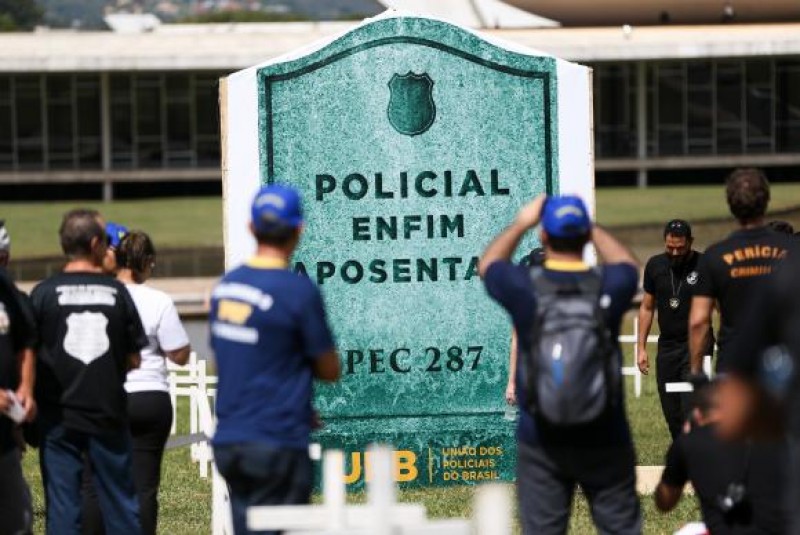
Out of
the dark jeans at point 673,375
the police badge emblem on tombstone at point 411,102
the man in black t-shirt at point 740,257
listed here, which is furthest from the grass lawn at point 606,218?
the man in black t-shirt at point 740,257

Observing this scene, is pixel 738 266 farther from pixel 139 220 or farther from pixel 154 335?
pixel 139 220

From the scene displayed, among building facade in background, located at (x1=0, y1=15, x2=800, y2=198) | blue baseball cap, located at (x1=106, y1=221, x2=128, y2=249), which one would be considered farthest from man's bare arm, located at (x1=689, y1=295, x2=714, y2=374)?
building facade in background, located at (x1=0, y1=15, x2=800, y2=198)

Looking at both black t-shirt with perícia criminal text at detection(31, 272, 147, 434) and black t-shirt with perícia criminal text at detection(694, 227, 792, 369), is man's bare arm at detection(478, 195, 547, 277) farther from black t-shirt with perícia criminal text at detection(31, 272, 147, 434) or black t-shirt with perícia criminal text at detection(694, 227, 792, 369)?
black t-shirt with perícia criminal text at detection(31, 272, 147, 434)

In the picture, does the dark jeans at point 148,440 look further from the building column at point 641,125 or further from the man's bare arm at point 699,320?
the building column at point 641,125

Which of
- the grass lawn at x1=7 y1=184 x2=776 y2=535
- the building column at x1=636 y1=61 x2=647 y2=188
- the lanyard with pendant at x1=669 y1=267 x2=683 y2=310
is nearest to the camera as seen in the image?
the lanyard with pendant at x1=669 y1=267 x2=683 y2=310

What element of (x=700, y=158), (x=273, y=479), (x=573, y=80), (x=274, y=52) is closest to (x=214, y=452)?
(x=273, y=479)

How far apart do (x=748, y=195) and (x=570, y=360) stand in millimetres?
1816

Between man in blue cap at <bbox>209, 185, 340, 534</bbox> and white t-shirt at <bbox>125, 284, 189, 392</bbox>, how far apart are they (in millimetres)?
2074

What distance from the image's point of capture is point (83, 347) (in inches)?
344

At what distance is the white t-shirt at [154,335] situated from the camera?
31.4 feet

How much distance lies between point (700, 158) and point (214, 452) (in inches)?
1802

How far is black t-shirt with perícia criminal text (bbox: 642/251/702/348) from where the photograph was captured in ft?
44.4

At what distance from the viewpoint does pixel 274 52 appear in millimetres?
48844

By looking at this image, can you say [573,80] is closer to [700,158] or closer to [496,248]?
[496,248]
